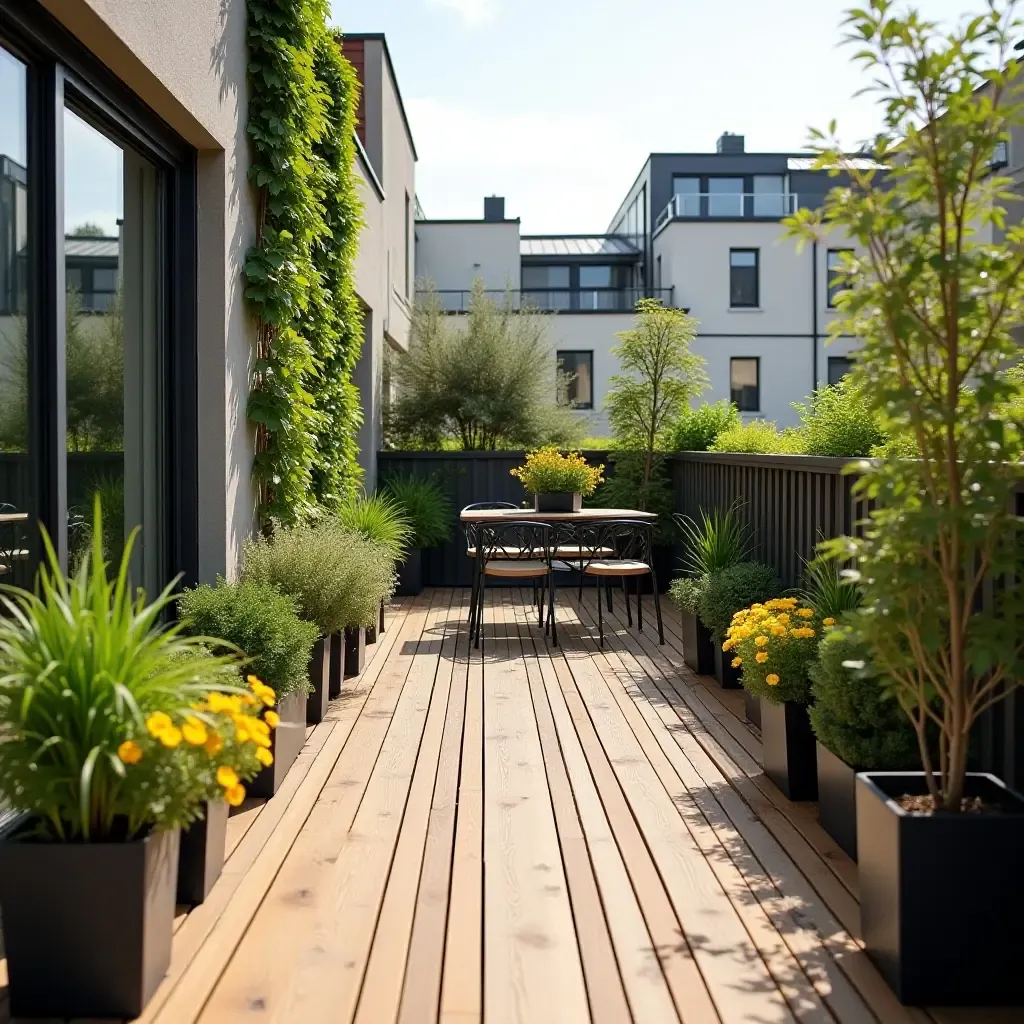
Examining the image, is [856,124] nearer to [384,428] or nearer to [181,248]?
[181,248]

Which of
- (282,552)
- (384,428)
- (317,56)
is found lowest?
(282,552)

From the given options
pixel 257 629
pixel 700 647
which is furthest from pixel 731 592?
pixel 257 629

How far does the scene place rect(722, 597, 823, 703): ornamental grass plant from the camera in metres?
4.02

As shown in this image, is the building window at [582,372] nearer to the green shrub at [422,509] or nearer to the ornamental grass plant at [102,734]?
→ the green shrub at [422,509]

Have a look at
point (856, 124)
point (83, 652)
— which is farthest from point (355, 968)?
point (856, 124)

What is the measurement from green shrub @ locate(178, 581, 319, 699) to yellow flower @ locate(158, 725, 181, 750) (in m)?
1.45

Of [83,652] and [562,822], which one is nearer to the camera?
[83,652]

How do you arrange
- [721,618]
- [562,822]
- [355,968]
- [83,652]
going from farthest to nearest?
[721,618]
[562,822]
[355,968]
[83,652]

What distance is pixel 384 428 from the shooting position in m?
13.0

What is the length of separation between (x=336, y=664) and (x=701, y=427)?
210 inches

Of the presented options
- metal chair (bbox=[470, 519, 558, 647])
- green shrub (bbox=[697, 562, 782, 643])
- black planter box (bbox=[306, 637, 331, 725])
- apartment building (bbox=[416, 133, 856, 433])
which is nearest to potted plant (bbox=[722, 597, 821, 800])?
green shrub (bbox=[697, 562, 782, 643])

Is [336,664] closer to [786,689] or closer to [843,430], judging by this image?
[786,689]

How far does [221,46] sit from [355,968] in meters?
3.69

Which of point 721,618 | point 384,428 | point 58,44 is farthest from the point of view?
point 384,428
